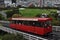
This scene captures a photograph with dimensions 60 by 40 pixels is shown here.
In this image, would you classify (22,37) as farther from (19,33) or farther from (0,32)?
(0,32)

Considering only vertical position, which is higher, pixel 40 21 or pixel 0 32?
pixel 40 21

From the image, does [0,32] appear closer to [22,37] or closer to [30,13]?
[22,37]

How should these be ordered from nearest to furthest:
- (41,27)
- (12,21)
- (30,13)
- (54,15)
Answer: (41,27) → (12,21) → (54,15) → (30,13)

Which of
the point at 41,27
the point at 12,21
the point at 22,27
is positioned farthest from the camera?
the point at 12,21

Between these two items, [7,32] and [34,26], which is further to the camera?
[7,32]

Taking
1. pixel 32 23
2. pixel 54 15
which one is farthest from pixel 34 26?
pixel 54 15

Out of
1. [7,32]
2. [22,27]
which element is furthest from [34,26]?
[7,32]
